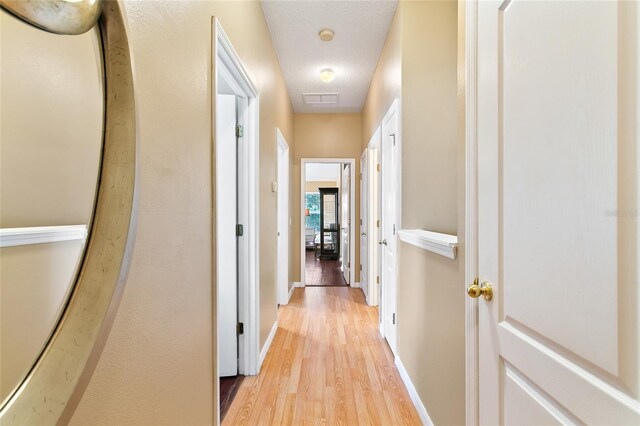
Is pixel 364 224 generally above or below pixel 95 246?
below

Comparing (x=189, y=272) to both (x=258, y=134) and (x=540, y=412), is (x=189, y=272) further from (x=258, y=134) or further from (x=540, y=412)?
(x=258, y=134)

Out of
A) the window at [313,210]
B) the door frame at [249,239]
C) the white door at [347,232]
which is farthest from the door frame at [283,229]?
the window at [313,210]

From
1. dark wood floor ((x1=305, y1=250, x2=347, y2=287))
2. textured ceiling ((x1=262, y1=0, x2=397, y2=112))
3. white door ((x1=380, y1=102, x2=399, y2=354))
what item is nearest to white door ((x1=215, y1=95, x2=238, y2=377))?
textured ceiling ((x1=262, y1=0, x2=397, y2=112))

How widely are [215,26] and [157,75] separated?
0.60m

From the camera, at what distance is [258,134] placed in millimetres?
2221

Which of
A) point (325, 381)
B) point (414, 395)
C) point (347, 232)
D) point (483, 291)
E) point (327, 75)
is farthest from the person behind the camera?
point (347, 232)

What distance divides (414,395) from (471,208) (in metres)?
1.35

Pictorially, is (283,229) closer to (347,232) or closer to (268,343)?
(268,343)

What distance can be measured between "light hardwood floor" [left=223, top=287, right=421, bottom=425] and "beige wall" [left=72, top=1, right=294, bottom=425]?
1.90 ft

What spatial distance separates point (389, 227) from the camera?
279cm

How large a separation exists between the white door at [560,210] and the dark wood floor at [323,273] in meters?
4.15

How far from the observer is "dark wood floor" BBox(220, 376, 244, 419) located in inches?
71.9

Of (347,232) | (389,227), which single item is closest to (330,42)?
(389,227)

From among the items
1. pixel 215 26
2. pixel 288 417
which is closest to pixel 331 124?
pixel 215 26
